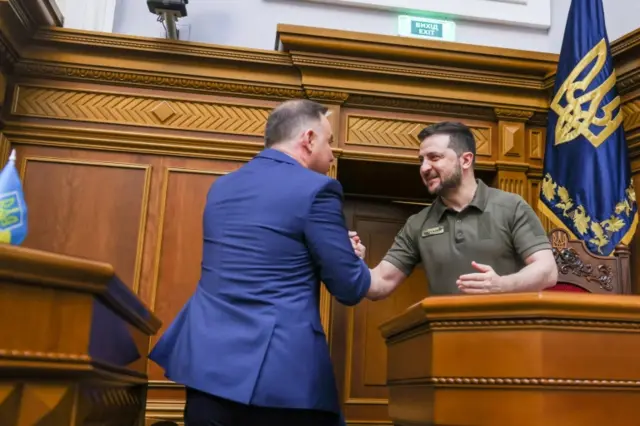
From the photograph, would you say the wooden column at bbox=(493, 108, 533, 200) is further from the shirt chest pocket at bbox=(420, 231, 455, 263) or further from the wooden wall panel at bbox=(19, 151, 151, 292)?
the wooden wall panel at bbox=(19, 151, 151, 292)

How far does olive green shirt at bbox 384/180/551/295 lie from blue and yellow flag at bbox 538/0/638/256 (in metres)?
0.85

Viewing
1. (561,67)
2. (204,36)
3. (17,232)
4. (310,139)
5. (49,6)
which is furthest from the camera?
(204,36)

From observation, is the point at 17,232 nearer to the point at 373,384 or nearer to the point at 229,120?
the point at 229,120

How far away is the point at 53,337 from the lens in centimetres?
113

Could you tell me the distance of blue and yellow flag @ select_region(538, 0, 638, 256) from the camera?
2951 millimetres

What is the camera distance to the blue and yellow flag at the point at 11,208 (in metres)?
1.25

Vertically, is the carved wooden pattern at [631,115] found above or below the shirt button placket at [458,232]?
above

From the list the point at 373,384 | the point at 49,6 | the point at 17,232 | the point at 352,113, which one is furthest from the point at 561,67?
the point at 17,232

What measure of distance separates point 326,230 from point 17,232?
0.63m

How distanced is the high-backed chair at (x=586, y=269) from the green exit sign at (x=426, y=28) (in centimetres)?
139

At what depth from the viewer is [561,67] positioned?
3.20m

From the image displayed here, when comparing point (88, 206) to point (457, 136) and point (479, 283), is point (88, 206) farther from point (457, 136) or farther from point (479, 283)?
point (479, 283)

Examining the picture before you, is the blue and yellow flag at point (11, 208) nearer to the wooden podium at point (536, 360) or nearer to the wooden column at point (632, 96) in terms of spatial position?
the wooden podium at point (536, 360)

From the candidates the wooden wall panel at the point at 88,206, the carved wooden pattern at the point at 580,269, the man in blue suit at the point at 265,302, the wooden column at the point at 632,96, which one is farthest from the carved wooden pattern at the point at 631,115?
the wooden wall panel at the point at 88,206
